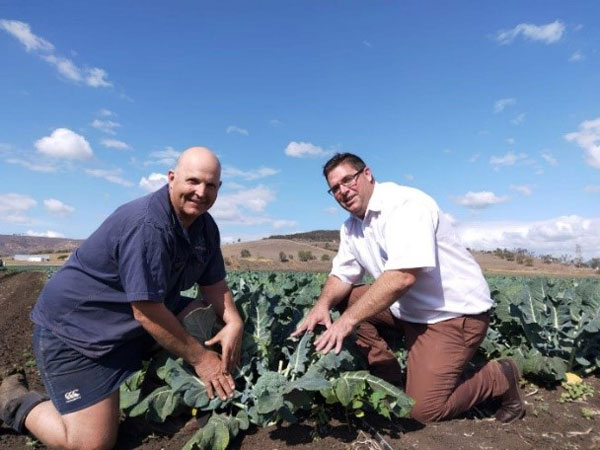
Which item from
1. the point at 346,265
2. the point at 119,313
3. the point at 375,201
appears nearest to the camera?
the point at 119,313

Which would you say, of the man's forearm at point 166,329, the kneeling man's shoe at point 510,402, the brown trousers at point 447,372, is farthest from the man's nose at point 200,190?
the kneeling man's shoe at point 510,402

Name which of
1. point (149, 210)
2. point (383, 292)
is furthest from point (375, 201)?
point (149, 210)

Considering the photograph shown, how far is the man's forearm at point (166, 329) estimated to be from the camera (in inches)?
97.3

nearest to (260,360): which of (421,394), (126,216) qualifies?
(421,394)

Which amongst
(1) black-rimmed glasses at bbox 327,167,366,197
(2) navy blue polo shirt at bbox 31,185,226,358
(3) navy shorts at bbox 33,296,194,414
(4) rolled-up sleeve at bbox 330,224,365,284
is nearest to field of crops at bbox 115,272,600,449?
(3) navy shorts at bbox 33,296,194,414

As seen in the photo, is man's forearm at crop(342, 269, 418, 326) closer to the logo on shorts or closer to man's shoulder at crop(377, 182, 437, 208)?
man's shoulder at crop(377, 182, 437, 208)

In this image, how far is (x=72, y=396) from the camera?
2.80 metres

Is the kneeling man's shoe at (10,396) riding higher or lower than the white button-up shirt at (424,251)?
lower

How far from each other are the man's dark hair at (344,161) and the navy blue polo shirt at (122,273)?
3.09 ft

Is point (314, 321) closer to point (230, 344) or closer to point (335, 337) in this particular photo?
point (335, 337)

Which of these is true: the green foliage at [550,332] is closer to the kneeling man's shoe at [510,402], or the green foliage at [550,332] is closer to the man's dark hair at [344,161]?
the kneeling man's shoe at [510,402]

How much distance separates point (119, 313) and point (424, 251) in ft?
6.40

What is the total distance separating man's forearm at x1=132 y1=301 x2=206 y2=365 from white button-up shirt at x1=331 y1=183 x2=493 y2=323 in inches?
52.0

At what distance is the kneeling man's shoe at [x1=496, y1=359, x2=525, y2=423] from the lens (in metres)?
3.18
